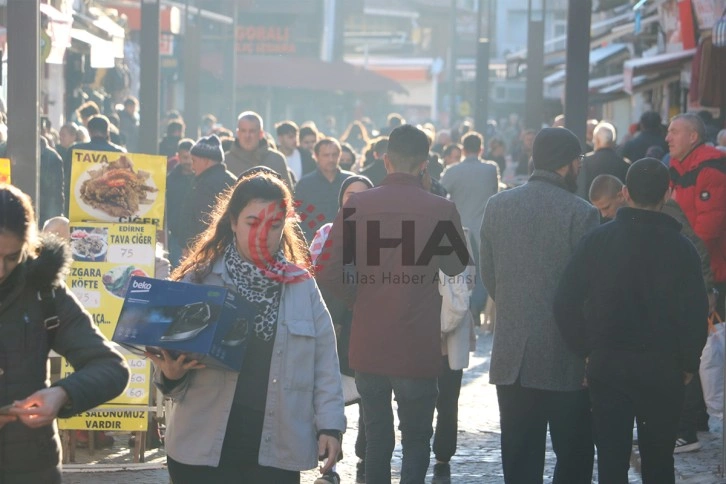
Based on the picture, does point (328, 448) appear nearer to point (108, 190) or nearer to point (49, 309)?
point (49, 309)

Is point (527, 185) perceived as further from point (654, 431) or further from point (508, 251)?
point (654, 431)

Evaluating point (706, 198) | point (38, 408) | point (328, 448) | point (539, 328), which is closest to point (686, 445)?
point (706, 198)

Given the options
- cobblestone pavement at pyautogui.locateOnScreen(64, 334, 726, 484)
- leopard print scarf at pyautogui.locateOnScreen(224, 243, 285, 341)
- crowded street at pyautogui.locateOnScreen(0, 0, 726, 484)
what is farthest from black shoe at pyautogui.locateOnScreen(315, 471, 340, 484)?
leopard print scarf at pyautogui.locateOnScreen(224, 243, 285, 341)

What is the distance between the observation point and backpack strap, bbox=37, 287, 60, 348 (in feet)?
13.1

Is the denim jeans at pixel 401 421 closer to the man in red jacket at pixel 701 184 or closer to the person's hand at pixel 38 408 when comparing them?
the person's hand at pixel 38 408

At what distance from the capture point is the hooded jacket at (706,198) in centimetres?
931

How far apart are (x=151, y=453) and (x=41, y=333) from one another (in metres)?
4.99

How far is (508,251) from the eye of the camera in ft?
21.5

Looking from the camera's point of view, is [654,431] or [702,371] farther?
[702,371]

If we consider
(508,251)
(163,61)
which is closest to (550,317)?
(508,251)

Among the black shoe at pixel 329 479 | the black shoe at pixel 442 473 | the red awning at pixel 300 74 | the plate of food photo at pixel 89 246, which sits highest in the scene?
the red awning at pixel 300 74

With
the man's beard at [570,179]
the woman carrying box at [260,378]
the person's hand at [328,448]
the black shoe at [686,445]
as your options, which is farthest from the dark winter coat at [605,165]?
the person's hand at [328,448]

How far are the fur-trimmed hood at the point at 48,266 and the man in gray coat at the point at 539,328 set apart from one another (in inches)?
115

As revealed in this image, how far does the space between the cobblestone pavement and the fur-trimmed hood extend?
13.5 feet
